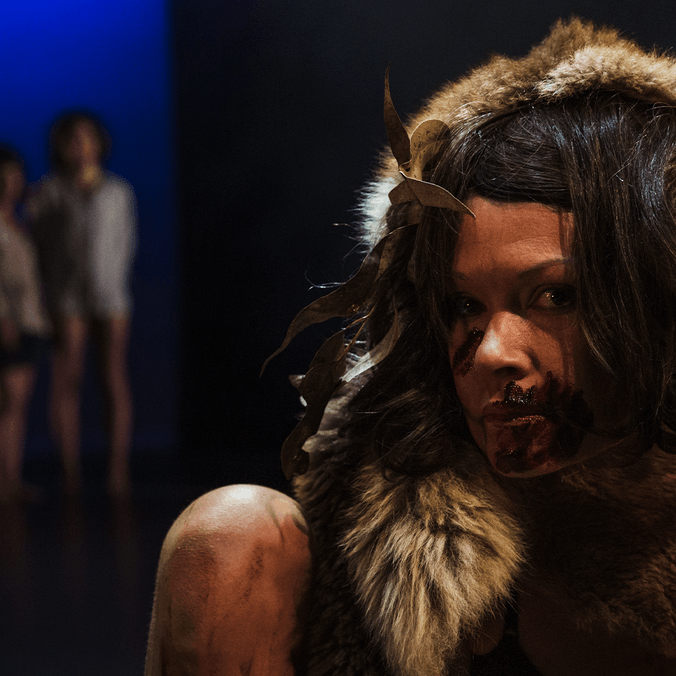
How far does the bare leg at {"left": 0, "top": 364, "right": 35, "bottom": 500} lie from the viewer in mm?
2652

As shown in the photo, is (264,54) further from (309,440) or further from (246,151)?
(309,440)

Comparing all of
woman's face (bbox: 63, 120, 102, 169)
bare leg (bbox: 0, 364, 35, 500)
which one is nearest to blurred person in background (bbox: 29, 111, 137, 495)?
woman's face (bbox: 63, 120, 102, 169)

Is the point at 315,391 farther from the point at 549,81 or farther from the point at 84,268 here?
the point at 84,268

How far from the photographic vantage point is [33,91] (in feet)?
9.89

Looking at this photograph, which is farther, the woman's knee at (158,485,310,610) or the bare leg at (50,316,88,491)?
the bare leg at (50,316,88,491)

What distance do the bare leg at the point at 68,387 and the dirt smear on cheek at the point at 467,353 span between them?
7.72 feet

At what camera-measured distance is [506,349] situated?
0.65 metres

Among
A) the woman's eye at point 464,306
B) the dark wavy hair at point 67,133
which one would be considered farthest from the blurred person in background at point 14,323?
the woman's eye at point 464,306

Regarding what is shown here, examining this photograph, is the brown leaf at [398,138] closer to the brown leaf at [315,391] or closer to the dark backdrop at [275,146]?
the brown leaf at [315,391]

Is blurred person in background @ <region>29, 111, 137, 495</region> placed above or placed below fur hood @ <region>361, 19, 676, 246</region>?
below

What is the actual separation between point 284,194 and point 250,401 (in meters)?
0.65

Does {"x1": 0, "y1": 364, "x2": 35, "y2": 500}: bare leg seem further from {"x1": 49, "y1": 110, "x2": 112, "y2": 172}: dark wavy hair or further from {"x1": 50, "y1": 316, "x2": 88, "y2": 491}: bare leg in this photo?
{"x1": 49, "y1": 110, "x2": 112, "y2": 172}: dark wavy hair

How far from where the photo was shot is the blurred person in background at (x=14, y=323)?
260cm

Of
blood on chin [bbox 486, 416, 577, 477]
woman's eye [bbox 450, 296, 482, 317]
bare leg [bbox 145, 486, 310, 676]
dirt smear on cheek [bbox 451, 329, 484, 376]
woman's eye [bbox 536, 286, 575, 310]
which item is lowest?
bare leg [bbox 145, 486, 310, 676]
